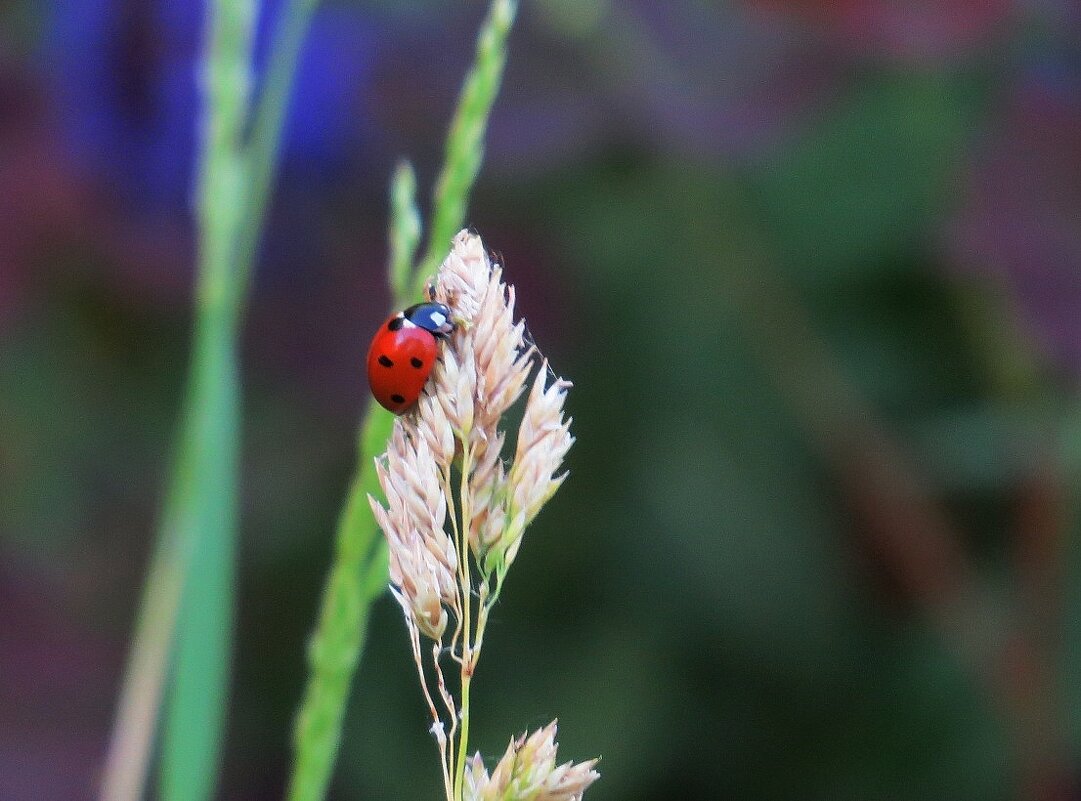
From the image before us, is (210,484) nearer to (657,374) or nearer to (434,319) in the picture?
(434,319)

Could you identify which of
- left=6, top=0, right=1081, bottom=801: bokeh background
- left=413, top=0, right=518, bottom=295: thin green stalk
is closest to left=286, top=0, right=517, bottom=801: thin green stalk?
left=413, top=0, right=518, bottom=295: thin green stalk

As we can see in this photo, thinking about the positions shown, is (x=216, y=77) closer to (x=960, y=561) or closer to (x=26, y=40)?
(x=26, y=40)

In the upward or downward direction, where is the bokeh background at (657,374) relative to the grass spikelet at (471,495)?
upward

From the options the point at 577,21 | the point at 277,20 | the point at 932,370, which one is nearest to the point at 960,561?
the point at 932,370

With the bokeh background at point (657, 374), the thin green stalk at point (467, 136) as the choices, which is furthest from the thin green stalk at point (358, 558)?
the bokeh background at point (657, 374)

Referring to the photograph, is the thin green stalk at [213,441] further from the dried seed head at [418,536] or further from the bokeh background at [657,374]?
the bokeh background at [657,374]

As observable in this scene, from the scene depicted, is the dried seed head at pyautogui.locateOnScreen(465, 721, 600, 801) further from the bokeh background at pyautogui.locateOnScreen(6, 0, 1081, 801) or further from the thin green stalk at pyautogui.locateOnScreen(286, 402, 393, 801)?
the bokeh background at pyautogui.locateOnScreen(6, 0, 1081, 801)

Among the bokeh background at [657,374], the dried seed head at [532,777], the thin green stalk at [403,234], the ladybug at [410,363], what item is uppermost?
the bokeh background at [657,374]
